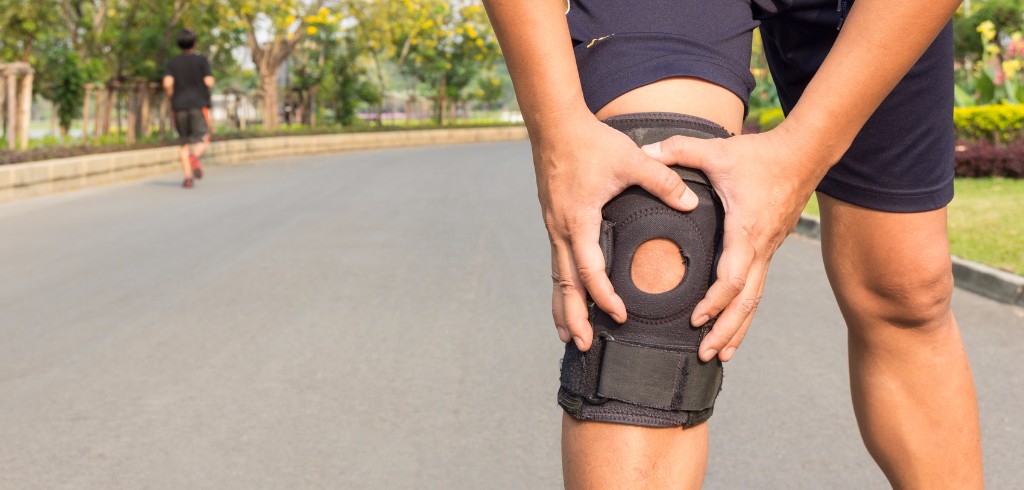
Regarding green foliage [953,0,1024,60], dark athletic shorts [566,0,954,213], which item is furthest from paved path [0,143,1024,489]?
green foliage [953,0,1024,60]

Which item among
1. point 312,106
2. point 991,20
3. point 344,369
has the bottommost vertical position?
point 344,369

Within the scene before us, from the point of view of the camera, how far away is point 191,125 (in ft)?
51.0

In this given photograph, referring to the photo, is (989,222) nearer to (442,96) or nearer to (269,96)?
(269,96)

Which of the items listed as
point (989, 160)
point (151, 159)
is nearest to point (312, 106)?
point (151, 159)

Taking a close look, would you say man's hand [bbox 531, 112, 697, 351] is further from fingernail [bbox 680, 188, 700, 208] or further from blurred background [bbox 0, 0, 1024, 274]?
blurred background [bbox 0, 0, 1024, 274]

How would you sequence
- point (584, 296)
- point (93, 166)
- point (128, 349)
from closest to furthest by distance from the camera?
1. point (584, 296)
2. point (128, 349)
3. point (93, 166)

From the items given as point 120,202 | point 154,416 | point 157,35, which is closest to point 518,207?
point 120,202

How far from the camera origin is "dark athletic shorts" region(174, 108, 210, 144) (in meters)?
15.4

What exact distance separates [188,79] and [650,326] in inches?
593

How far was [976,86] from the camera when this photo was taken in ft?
52.4

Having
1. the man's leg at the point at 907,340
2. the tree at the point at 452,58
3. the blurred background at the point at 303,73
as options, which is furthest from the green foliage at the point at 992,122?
the tree at the point at 452,58

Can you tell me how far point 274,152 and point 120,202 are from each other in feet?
40.5

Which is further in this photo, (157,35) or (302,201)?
(157,35)

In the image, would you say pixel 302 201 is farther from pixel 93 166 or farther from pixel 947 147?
pixel 947 147
